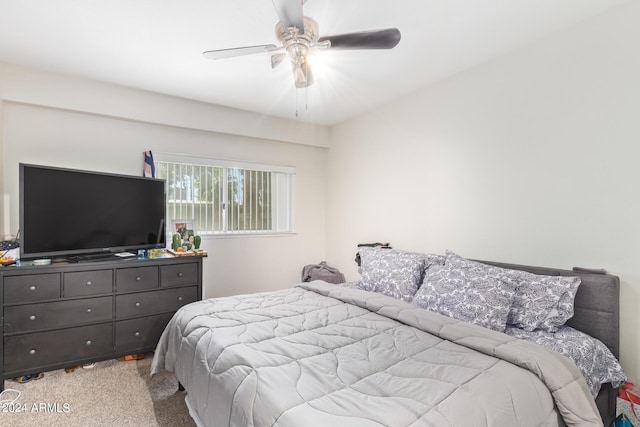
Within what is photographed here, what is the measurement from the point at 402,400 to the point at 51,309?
263 cm

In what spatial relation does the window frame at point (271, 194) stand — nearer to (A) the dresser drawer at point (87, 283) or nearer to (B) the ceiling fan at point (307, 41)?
(A) the dresser drawer at point (87, 283)

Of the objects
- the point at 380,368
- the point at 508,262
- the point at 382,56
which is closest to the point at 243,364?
the point at 380,368

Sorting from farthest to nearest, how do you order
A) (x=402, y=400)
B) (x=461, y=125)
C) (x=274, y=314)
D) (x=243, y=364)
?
(x=461, y=125), (x=274, y=314), (x=243, y=364), (x=402, y=400)

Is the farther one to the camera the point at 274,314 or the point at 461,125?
the point at 461,125

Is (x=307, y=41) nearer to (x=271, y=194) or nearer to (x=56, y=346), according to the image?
(x=271, y=194)

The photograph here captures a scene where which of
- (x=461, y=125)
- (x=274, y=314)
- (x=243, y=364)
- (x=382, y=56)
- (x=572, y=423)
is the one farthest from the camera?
(x=461, y=125)

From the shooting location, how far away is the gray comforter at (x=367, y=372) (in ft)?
3.72

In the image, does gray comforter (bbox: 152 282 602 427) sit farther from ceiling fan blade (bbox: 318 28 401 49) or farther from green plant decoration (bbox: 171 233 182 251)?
ceiling fan blade (bbox: 318 28 401 49)

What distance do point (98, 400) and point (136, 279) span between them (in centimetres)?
91

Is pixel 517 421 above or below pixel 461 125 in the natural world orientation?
below

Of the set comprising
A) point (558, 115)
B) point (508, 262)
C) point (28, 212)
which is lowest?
point (508, 262)

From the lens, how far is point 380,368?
1.43m

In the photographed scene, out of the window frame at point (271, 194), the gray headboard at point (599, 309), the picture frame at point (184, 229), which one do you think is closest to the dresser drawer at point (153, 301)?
the picture frame at point (184, 229)

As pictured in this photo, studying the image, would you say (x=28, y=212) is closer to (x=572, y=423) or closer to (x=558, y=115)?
(x=572, y=423)
